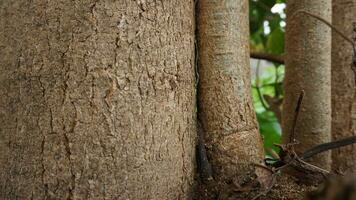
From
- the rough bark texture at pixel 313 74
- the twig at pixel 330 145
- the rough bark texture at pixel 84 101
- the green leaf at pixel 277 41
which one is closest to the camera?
the rough bark texture at pixel 84 101

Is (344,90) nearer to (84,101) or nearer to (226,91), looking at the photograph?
(226,91)

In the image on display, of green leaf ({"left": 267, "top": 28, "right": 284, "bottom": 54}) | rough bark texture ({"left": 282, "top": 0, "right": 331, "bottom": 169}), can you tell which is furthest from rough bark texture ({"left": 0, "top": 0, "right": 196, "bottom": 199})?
green leaf ({"left": 267, "top": 28, "right": 284, "bottom": 54})

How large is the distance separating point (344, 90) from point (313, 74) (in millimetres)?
140

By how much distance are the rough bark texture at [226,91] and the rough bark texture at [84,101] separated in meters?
0.13

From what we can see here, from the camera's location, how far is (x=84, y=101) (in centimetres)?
73

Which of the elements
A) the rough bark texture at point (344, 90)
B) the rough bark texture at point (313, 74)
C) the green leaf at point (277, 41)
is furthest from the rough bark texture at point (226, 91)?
the green leaf at point (277, 41)

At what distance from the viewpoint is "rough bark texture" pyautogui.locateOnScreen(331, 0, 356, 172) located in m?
1.13

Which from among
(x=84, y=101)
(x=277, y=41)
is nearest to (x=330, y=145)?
(x=84, y=101)

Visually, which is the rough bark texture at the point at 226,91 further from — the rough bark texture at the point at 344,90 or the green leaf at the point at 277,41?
the green leaf at the point at 277,41

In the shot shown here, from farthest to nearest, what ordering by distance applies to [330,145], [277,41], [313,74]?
1. [277,41]
2. [313,74]
3. [330,145]

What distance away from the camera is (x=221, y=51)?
2.95 ft

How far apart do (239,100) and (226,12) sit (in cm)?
18

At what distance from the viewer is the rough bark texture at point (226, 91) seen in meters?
0.88

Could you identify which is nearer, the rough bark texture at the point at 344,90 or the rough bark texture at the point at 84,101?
the rough bark texture at the point at 84,101
